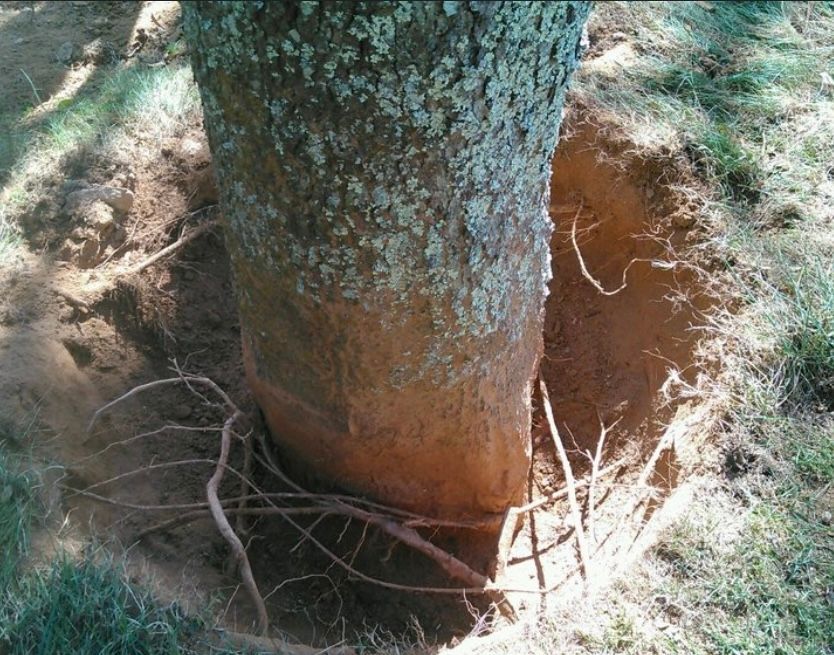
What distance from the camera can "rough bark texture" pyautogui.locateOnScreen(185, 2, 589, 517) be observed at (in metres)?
1.12

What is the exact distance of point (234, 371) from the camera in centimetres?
244

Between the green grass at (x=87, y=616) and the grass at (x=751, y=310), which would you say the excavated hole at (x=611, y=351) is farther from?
the green grass at (x=87, y=616)

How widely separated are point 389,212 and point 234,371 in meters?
1.27

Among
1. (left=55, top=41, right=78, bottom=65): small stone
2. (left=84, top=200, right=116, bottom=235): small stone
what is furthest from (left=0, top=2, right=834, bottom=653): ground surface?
(left=55, top=41, right=78, bottom=65): small stone

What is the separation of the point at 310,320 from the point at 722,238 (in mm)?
1343

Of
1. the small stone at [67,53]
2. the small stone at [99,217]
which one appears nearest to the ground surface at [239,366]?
the small stone at [99,217]

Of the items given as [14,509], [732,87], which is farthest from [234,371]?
[732,87]

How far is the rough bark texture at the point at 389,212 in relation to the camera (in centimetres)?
112

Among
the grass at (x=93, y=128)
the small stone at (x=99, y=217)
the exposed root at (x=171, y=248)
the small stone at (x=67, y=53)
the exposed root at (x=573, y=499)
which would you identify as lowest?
the exposed root at (x=573, y=499)

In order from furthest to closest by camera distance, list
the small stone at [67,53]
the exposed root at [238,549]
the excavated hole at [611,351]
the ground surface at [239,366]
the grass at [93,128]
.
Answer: the small stone at [67,53] < the grass at [93,128] < the excavated hole at [611,351] < the ground surface at [239,366] < the exposed root at [238,549]

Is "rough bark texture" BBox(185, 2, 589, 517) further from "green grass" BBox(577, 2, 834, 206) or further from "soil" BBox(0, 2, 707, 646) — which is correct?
"green grass" BBox(577, 2, 834, 206)

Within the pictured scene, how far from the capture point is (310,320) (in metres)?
1.58

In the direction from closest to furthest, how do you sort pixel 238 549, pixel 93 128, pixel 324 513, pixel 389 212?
pixel 389 212
pixel 238 549
pixel 324 513
pixel 93 128

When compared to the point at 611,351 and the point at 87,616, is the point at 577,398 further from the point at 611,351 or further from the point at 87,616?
the point at 87,616
